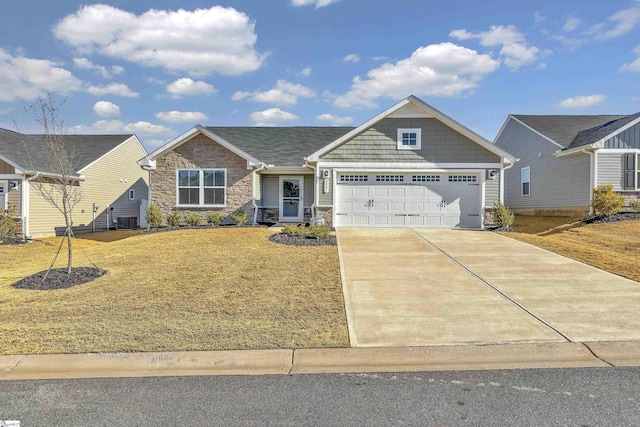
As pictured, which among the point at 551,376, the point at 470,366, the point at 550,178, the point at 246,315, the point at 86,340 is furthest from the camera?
the point at 550,178

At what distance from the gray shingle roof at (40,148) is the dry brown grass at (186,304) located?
7.86 m

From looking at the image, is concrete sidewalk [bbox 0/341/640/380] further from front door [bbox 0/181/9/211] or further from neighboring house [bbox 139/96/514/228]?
→ front door [bbox 0/181/9/211]

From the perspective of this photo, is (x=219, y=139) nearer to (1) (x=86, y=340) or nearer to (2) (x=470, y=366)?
(1) (x=86, y=340)

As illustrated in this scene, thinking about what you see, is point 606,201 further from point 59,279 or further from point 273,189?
point 59,279

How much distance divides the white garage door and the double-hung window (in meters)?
5.27

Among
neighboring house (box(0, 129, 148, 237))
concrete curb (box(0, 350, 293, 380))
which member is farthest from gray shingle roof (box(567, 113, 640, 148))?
neighboring house (box(0, 129, 148, 237))

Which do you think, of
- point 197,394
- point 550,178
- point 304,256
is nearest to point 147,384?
point 197,394

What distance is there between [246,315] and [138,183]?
25.1m

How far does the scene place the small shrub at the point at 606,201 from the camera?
16766 millimetres

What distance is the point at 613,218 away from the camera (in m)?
16.9

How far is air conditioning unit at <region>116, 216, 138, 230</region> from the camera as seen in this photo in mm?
25500

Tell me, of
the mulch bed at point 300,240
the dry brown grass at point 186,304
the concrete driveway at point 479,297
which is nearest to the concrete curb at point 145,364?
the dry brown grass at point 186,304

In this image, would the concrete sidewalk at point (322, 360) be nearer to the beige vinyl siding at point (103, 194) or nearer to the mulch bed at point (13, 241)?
the mulch bed at point (13, 241)

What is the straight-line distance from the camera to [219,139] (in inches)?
707
